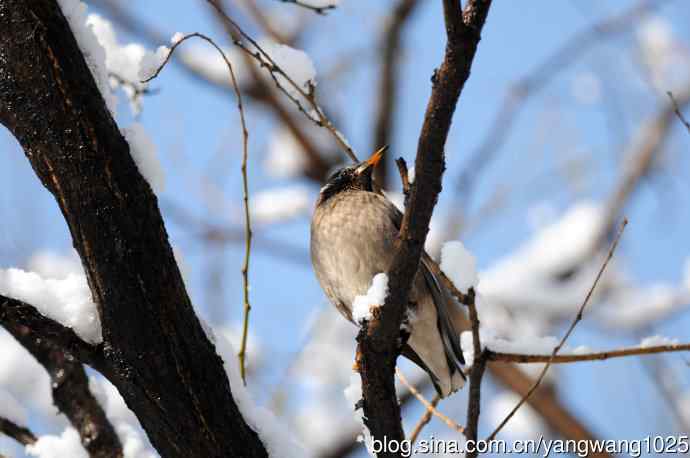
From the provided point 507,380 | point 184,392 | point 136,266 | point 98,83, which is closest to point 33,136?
point 98,83

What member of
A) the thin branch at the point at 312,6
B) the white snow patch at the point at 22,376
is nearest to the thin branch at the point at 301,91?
the thin branch at the point at 312,6

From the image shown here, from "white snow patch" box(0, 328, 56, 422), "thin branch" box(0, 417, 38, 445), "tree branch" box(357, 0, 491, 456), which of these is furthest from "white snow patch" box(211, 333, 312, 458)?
"white snow patch" box(0, 328, 56, 422)

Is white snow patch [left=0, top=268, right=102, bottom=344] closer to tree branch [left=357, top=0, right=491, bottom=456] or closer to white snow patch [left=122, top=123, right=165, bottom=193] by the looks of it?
white snow patch [left=122, top=123, right=165, bottom=193]

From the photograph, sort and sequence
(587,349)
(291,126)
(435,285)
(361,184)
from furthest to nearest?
(291,126) < (361,184) < (435,285) < (587,349)

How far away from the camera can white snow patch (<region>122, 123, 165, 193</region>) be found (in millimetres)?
2211

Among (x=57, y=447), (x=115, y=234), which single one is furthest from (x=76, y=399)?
(x=115, y=234)

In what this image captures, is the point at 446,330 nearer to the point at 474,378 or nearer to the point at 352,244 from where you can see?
the point at 352,244

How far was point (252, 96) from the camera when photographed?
7.65 metres

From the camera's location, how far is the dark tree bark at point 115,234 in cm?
205

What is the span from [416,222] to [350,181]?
2.29m

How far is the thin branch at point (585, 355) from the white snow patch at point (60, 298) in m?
1.15

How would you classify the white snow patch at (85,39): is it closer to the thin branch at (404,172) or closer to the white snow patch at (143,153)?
the white snow patch at (143,153)

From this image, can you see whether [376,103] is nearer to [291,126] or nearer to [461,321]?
[291,126]

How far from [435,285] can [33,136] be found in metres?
1.94
